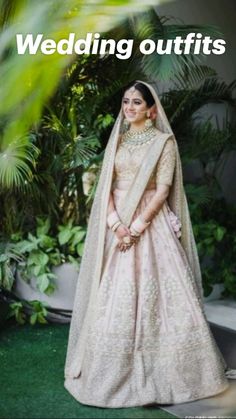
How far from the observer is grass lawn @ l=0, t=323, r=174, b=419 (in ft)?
5.36

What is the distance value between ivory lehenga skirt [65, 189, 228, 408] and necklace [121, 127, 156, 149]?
31cm

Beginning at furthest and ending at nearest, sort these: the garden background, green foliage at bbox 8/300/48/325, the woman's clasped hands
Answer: green foliage at bbox 8/300/48/325 → the garden background → the woman's clasped hands

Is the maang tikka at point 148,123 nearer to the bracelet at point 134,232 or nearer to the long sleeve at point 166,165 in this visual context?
the long sleeve at point 166,165

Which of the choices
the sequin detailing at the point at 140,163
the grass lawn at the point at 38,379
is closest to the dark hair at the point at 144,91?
the sequin detailing at the point at 140,163

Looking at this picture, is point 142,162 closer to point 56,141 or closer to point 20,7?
point 56,141

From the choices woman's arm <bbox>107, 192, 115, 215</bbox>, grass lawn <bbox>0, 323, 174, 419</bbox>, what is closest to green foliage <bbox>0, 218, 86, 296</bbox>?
grass lawn <bbox>0, 323, 174, 419</bbox>

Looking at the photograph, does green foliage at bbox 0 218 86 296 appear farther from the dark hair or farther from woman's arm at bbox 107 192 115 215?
the dark hair

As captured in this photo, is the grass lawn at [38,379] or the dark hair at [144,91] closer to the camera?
the grass lawn at [38,379]

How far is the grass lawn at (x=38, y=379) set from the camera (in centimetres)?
163

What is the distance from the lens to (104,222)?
1.79 m

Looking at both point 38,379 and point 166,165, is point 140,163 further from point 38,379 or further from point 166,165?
point 38,379

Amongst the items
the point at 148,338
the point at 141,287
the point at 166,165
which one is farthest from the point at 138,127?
the point at 148,338

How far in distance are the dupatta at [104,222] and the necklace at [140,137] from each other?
0.08 ft

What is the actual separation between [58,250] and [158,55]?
3.65 feet
